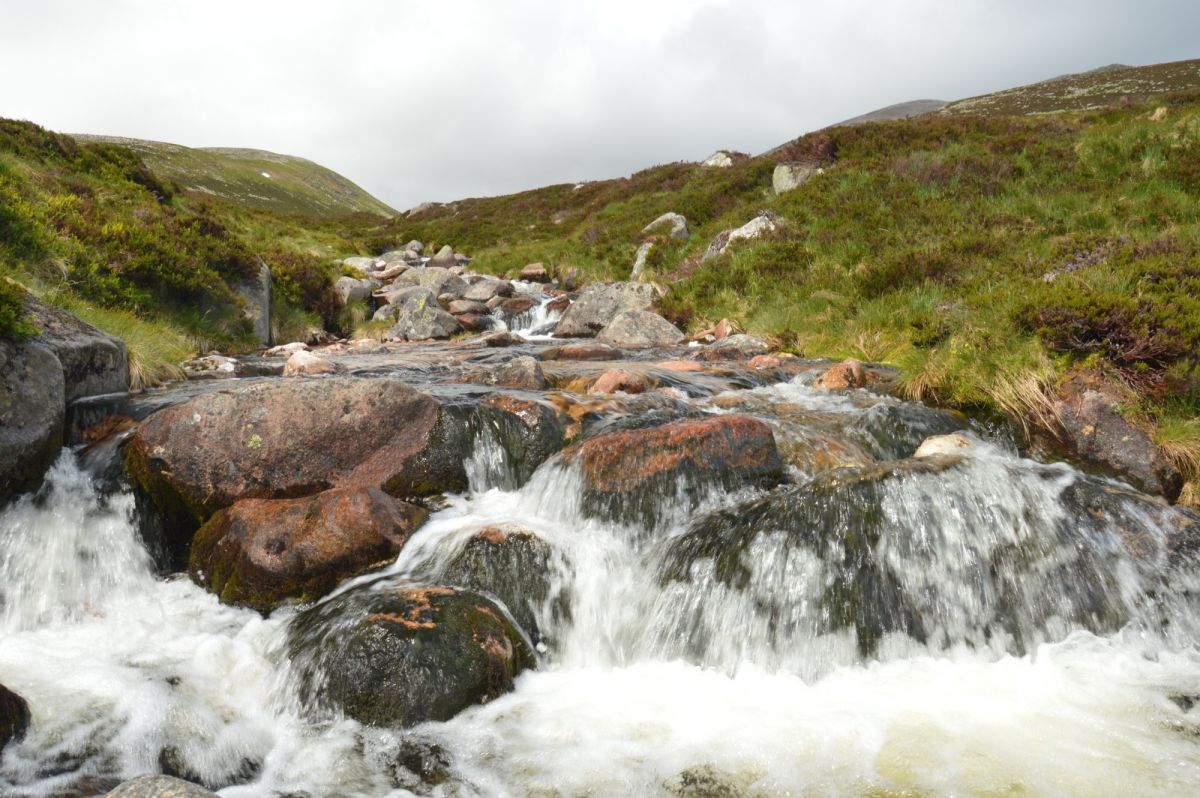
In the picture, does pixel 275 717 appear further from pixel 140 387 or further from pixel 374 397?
pixel 140 387

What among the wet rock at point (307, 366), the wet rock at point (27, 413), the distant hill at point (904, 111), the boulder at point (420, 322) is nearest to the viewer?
the wet rock at point (27, 413)

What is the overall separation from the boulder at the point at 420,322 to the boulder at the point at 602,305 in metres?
3.42

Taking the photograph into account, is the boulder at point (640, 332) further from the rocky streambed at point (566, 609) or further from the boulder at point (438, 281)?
the boulder at point (438, 281)

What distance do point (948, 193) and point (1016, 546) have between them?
16419 mm

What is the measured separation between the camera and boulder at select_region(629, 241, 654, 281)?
22000 millimetres

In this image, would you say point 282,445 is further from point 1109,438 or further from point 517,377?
point 1109,438

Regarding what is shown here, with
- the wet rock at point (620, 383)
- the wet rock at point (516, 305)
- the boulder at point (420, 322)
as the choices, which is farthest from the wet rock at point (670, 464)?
the wet rock at point (516, 305)

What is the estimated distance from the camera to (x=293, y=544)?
Result: 5203 mm

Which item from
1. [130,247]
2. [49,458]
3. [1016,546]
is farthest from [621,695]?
[130,247]

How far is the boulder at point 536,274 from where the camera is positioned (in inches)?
1103

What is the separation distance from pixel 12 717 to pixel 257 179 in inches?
4543

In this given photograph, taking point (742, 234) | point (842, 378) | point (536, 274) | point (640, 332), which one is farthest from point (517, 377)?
point (536, 274)

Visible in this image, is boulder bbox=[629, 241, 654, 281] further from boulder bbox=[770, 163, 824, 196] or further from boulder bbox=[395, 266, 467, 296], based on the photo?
boulder bbox=[395, 266, 467, 296]

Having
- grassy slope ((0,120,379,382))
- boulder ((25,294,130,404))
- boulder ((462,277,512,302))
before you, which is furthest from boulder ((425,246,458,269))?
boulder ((25,294,130,404))
